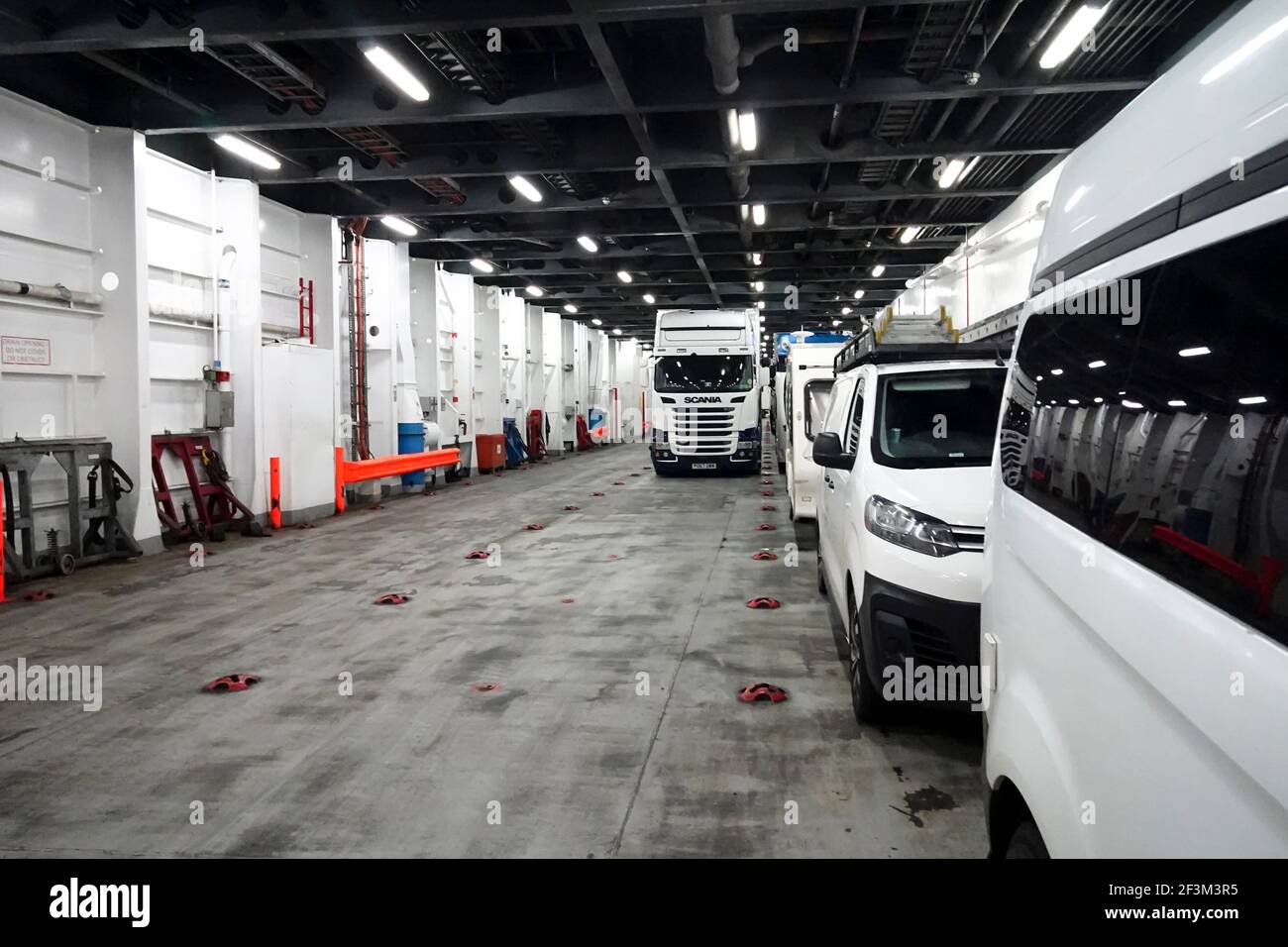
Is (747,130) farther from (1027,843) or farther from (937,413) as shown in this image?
(1027,843)

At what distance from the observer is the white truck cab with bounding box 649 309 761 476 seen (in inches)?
763

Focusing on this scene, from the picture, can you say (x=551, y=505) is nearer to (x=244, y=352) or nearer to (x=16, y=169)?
(x=244, y=352)

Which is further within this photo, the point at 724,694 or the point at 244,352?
the point at 244,352

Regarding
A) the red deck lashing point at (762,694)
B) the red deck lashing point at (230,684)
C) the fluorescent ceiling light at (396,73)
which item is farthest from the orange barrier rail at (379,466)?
the red deck lashing point at (762,694)

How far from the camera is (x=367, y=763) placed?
4.29 metres

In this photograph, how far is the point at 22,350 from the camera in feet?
30.2

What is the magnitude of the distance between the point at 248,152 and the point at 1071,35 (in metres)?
9.62

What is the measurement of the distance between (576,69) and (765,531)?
20.1 ft

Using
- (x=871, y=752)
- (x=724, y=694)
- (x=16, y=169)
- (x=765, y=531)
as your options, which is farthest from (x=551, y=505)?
(x=871, y=752)

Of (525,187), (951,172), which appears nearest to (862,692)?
(951,172)

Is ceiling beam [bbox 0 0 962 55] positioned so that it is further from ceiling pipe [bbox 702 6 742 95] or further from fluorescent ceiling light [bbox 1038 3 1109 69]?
fluorescent ceiling light [bbox 1038 3 1109 69]

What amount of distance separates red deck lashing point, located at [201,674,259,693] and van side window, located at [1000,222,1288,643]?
16.5 ft

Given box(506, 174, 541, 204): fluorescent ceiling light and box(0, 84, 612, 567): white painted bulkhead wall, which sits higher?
box(506, 174, 541, 204): fluorescent ceiling light

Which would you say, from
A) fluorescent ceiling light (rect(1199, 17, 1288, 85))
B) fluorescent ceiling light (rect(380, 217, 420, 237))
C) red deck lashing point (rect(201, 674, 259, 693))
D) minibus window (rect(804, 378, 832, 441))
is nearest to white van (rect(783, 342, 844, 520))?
minibus window (rect(804, 378, 832, 441))
